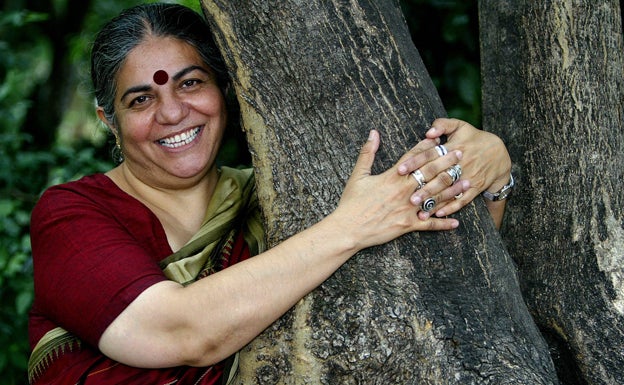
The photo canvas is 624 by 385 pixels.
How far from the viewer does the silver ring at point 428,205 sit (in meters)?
2.15

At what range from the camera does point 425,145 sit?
2201 mm

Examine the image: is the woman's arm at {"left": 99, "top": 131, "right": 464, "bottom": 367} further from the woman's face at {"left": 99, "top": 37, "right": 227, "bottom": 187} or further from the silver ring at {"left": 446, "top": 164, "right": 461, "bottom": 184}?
the woman's face at {"left": 99, "top": 37, "right": 227, "bottom": 187}

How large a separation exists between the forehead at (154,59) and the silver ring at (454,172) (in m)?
0.88

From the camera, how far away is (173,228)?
2727 millimetres

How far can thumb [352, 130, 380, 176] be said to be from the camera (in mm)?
2146

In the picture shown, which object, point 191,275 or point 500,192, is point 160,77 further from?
point 500,192

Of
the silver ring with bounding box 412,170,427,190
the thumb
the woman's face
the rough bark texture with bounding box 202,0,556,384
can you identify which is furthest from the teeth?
the silver ring with bounding box 412,170,427,190

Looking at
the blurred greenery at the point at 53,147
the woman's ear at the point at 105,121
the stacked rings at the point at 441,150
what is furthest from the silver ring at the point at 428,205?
the blurred greenery at the point at 53,147

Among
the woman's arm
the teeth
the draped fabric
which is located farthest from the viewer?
the teeth

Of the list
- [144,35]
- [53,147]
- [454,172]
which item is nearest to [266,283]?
[454,172]

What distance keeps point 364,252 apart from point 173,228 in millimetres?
814

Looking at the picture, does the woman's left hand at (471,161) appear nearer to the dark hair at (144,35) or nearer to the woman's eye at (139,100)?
the dark hair at (144,35)

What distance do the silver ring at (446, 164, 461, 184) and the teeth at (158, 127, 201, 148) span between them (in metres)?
0.87

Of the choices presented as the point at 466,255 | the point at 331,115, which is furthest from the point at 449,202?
the point at 331,115
